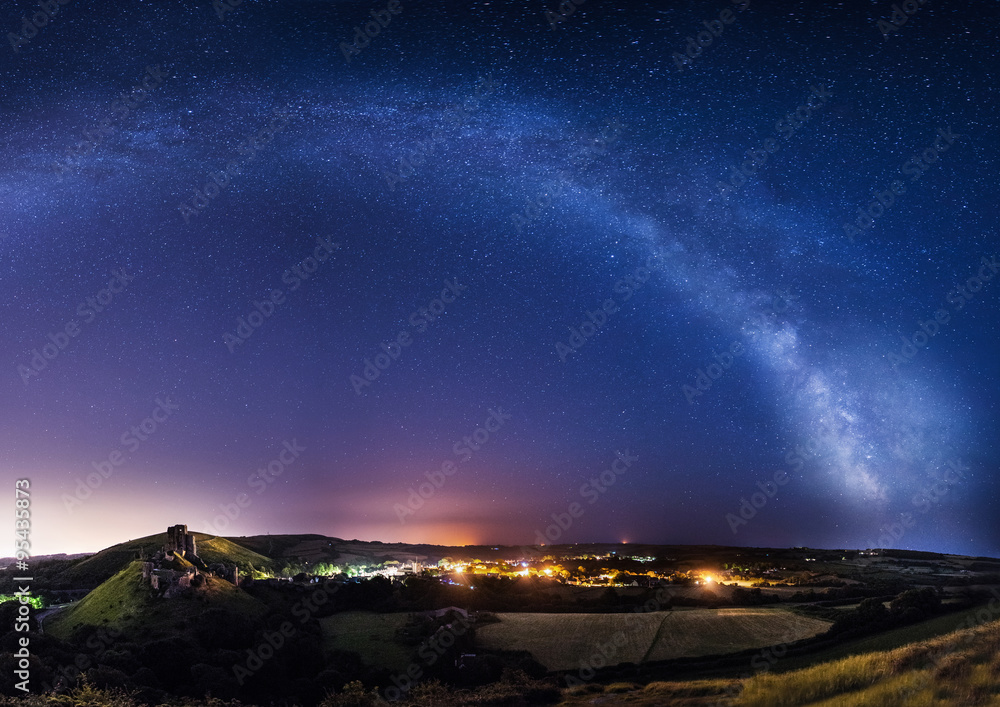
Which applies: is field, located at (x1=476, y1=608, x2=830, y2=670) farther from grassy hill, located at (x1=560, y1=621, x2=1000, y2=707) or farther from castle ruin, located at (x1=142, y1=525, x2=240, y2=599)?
castle ruin, located at (x1=142, y1=525, x2=240, y2=599)

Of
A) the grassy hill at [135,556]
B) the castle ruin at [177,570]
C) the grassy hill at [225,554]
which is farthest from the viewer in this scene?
the grassy hill at [225,554]

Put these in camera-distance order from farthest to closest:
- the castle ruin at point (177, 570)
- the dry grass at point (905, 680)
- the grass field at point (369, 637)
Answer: the castle ruin at point (177, 570) < the grass field at point (369, 637) < the dry grass at point (905, 680)

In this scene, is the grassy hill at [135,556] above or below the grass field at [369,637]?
above

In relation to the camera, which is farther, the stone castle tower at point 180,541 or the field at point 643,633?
the stone castle tower at point 180,541

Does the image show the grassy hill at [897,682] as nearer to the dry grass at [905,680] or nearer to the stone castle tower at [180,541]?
the dry grass at [905,680]

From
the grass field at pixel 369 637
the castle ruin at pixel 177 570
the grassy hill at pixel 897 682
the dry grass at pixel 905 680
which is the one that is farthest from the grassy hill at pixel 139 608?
the dry grass at pixel 905 680
